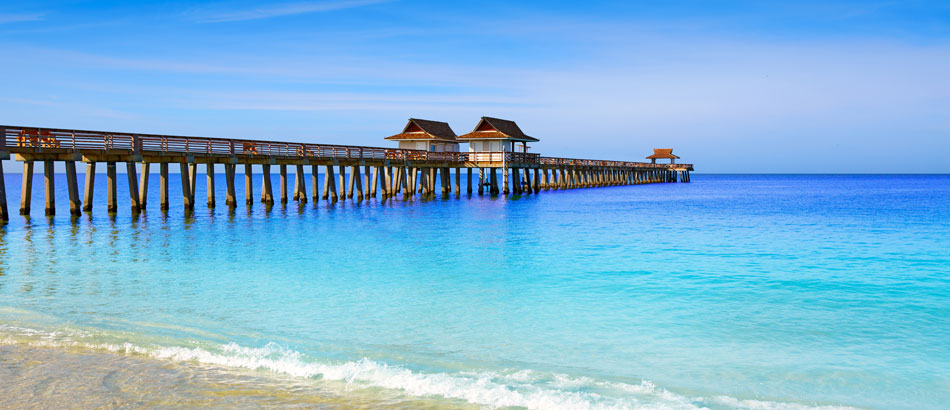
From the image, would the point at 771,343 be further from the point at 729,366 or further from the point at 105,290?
the point at 105,290

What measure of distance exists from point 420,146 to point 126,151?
82.5 feet

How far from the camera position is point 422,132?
153ft

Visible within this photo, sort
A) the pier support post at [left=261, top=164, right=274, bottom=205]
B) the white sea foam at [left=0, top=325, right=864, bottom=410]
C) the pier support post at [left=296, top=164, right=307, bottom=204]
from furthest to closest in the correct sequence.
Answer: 1. the pier support post at [left=296, top=164, right=307, bottom=204]
2. the pier support post at [left=261, top=164, right=274, bottom=205]
3. the white sea foam at [left=0, top=325, right=864, bottom=410]

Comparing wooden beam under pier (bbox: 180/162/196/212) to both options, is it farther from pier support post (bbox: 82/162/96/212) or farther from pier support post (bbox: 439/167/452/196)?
pier support post (bbox: 439/167/452/196)

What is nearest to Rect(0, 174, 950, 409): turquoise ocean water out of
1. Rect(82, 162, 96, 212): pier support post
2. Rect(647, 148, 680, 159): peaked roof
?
Rect(82, 162, 96, 212): pier support post

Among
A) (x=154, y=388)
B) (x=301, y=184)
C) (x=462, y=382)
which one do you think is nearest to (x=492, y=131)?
(x=301, y=184)

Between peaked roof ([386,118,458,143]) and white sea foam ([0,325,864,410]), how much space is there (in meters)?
39.7

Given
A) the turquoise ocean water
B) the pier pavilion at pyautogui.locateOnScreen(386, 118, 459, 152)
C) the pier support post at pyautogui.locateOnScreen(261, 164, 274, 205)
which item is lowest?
the turquoise ocean water

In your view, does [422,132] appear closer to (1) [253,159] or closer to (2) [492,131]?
(2) [492,131]

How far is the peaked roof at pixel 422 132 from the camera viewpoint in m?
46.8

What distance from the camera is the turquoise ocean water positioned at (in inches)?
256

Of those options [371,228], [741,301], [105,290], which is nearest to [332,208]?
[371,228]

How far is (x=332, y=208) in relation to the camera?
32.1 metres

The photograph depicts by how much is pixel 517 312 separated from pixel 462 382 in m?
3.59
